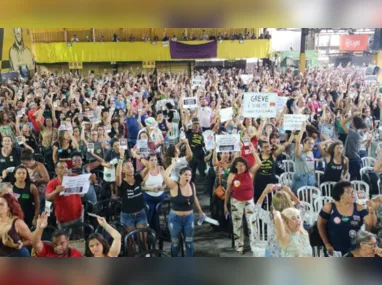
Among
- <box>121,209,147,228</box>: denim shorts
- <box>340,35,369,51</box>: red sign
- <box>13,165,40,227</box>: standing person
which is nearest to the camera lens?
<box>13,165,40,227</box>: standing person

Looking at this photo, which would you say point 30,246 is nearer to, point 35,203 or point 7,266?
point 35,203

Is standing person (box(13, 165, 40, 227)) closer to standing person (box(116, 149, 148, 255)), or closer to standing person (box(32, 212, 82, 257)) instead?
standing person (box(32, 212, 82, 257))

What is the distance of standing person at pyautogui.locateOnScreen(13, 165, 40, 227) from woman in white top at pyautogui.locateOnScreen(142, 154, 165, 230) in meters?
0.86

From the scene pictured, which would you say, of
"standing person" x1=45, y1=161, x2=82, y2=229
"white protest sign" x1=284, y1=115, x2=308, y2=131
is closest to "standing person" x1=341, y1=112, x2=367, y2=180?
"white protest sign" x1=284, y1=115, x2=308, y2=131

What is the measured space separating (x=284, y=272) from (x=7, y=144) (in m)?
2.69

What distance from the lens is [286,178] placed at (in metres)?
3.50

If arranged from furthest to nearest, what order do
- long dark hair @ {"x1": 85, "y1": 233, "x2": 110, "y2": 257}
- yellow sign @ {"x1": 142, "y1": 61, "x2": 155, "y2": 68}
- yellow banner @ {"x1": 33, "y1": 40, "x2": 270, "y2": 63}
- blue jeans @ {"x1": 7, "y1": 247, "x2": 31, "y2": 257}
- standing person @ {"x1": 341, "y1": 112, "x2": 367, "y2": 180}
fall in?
yellow sign @ {"x1": 142, "y1": 61, "x2": 155, "y2": 68}, yellow banner @ {"x1": 33, "y1": 40, "x2": 270, "y2": 63}, standing person @ {"x1": 341, "y1": 112, "x2": 367, "y2": 180}, long dark hair @ {"x1": 85, "y1": 233, "x2": 110, "y2": 257}, blue jeans @ {"x1": 7, "y1": 247, "x2": 31, "y2": 257}

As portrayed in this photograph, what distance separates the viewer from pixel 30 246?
94.3 inches

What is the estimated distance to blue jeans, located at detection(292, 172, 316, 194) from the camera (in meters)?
3.50


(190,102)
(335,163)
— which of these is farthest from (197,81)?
(335,163)

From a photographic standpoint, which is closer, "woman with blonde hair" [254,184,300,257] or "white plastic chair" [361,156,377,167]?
"woman with blonde hair" [254,184,300,257]

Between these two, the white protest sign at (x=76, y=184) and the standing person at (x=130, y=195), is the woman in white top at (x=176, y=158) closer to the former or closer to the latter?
the standing person at (x=130, y=195)

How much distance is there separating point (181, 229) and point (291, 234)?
0.93 m

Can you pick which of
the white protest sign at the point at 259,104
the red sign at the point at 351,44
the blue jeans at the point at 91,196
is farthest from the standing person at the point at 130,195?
the red sign at the point at 351,44
